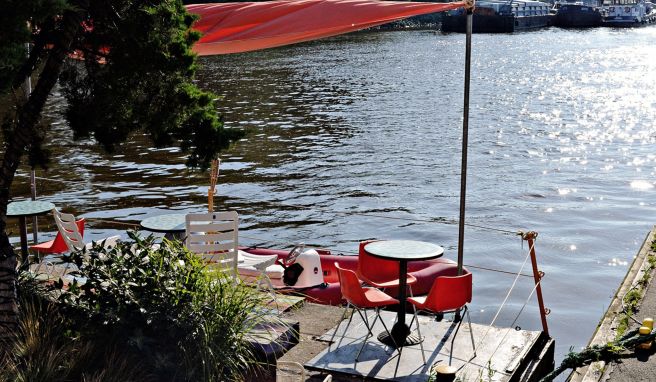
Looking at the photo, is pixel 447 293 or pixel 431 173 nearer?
pixel 447 293

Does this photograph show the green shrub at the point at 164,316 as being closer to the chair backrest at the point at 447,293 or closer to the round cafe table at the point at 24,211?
the chair backrest at the point at 447,293

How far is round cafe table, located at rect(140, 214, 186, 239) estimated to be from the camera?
35.1 feet

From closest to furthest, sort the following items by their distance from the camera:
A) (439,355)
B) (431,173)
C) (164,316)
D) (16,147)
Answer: (164,316)
(16,147)
(439,355)
(431,173)

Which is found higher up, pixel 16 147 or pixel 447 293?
pixel 16 147

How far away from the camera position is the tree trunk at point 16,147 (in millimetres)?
7262

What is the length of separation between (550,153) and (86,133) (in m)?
22.9

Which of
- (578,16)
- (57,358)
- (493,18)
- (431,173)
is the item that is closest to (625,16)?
(578,16)

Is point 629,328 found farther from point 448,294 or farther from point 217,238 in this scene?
point 217,238

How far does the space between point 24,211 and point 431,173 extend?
15.9 metres

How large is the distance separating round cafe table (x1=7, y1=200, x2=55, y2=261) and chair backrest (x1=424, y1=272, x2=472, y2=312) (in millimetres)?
5076

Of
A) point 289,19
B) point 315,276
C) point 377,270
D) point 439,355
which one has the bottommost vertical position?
point 315,276

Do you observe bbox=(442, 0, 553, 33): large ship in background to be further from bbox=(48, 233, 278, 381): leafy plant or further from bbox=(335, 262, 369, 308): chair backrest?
bbox=(48, 233, 278, 381): leafy plant

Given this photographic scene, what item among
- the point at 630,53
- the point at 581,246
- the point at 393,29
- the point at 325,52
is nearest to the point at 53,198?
the point at 581,246

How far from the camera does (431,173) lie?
2566 centimetres
